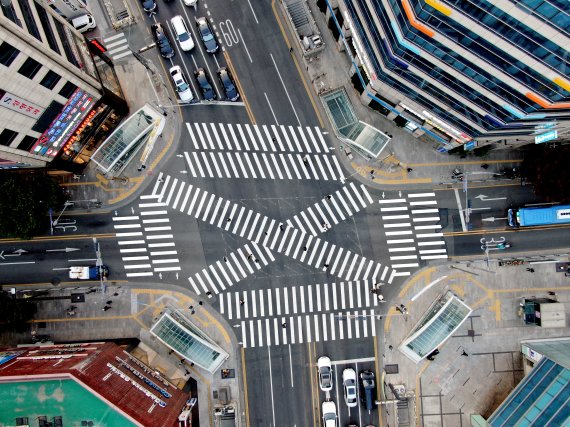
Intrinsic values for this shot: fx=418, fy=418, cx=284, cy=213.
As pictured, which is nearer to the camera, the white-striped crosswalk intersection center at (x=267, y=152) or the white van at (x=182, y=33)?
the white van at (x=182, y=33)

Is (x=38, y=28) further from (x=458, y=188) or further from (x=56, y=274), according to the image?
(x=458, y=188)

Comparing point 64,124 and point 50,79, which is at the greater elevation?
point 50,79

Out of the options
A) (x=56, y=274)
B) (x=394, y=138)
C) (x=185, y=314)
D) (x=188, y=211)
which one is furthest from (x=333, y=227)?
(x=56, y=274)

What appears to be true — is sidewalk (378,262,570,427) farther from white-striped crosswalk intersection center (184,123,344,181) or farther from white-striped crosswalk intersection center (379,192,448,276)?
white-striped crosswalk intersection center (184,123,344,181)

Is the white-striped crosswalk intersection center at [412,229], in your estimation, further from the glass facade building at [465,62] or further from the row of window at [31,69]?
the row of window at [31,69]

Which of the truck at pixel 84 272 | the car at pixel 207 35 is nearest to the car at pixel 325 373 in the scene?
the truck at pixel 84 272

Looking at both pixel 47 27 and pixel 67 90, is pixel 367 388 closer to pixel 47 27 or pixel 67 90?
pixel 67 90

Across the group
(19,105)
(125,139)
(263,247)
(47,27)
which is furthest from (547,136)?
(19,105)
